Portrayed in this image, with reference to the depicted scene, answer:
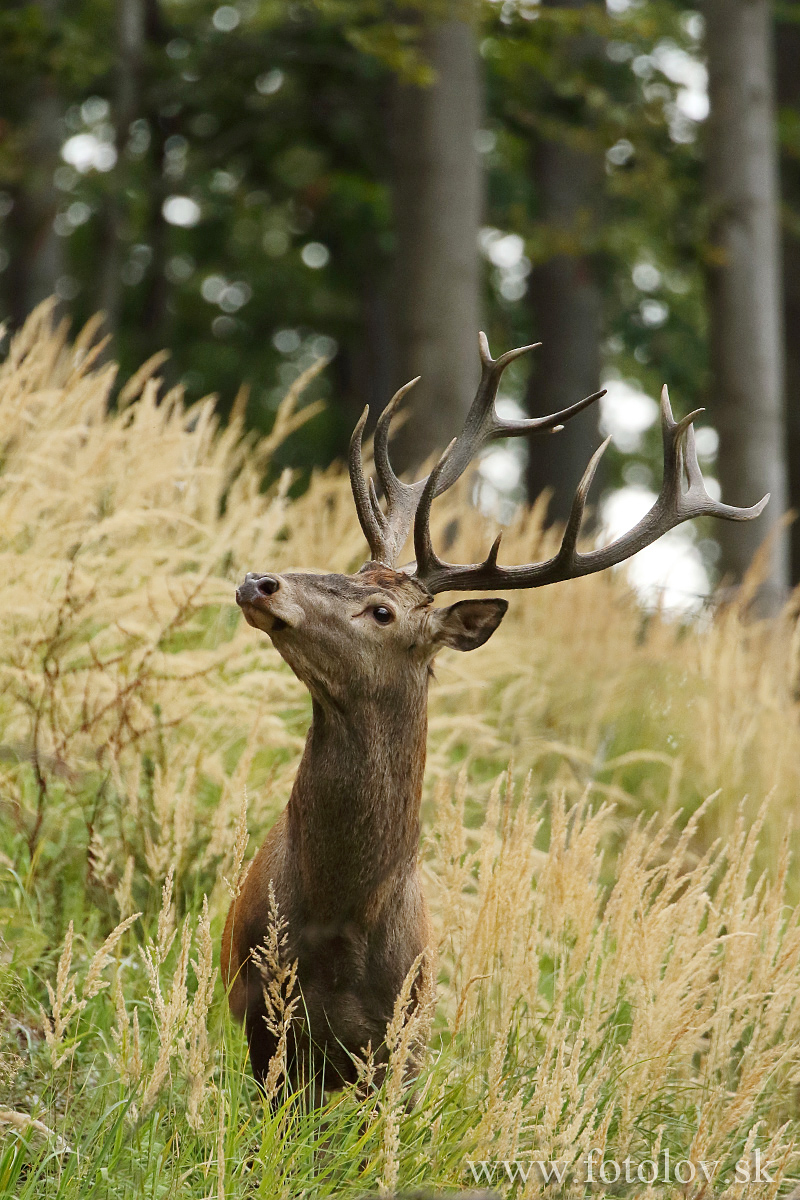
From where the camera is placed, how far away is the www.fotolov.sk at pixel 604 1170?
2531 mm

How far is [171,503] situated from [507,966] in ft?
8.83

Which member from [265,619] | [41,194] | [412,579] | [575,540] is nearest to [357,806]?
[265,619]

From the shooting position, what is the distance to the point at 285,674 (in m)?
4.62

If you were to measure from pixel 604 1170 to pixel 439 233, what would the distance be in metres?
6.18

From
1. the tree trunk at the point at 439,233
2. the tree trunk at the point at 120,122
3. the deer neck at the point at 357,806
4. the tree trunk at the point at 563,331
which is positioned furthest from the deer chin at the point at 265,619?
the tree trunk at the point at 563,331

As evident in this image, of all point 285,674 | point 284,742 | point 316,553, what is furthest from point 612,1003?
point 316,553

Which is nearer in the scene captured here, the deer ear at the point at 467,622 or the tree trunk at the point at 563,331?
the deer ear at the point at 467,622

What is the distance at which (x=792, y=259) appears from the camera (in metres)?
12.5

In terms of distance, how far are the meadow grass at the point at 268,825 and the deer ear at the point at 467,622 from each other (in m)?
0.41

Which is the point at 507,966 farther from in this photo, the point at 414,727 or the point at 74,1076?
the point at 74,1076

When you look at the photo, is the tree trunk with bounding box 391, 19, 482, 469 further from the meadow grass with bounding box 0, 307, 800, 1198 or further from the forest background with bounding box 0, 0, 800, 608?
the meadow grass with bounding box 0, 307, 800, 1198

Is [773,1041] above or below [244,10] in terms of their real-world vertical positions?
below

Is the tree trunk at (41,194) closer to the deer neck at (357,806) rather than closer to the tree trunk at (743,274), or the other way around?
the tree trunk at (743,274)

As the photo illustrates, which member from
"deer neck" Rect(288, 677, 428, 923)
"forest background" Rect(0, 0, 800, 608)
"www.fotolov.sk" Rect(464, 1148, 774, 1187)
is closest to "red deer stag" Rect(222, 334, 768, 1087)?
"deer neck" Rect(288, 677, 428, 923)
